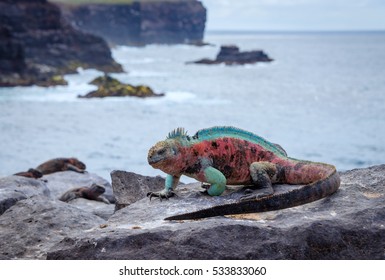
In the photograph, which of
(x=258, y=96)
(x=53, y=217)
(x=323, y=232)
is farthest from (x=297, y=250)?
(x=258, y=96)

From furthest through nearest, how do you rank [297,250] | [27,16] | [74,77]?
1. [27,16]
2. [74,77]
3. [297,250]

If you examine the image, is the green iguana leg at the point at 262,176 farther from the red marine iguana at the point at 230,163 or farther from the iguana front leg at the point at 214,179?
the iguana front leg at the point at 214,179

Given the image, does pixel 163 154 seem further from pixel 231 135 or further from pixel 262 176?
pixel 262 176

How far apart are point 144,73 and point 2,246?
29.6 m

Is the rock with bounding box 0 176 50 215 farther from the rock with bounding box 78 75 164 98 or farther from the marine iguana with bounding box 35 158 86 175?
the rock with bounding box 78 75 164 98

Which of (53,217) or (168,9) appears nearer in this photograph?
Answer: (53,217)

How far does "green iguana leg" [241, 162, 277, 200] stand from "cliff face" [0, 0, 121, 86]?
84.2ft

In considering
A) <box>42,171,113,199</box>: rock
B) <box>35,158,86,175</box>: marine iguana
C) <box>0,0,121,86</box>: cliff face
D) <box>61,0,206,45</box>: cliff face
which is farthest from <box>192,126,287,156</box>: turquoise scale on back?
<box>61,0,206,45</box>: cliff face

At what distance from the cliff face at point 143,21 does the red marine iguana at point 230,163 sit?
39868 mm

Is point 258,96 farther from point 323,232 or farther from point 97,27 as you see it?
point 97,27

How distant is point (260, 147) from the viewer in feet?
12.1

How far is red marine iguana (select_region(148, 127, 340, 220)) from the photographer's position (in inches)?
137

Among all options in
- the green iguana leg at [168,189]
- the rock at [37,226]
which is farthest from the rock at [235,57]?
the green iguana leg at [168,189]

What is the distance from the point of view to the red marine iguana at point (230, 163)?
3469 mm
